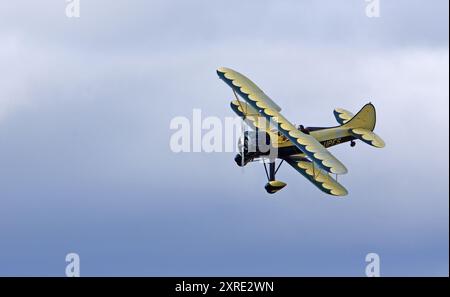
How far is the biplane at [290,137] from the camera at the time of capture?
4668 inches

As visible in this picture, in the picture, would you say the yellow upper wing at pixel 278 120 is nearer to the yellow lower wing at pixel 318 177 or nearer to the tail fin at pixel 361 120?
the yellow lower wing at pixel 318 177

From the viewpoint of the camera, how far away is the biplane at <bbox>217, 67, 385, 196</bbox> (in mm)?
118562

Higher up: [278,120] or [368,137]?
[368,137]

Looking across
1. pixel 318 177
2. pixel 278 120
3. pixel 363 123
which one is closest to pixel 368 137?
pixel 363 123

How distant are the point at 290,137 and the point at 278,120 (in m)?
2.23

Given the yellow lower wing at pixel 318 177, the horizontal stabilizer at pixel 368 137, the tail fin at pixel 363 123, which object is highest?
the tail fin at pixel 363 123

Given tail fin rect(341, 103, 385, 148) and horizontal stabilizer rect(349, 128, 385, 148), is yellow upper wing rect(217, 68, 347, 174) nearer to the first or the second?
tail fin rect(341, 103, 385, 148)

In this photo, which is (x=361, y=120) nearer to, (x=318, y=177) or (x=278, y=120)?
(x=318, y=177)

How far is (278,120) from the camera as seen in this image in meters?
121

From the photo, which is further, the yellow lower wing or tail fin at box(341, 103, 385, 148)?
tail fin at box(341, 103, 385, 148)

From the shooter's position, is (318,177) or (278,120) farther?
(318,177)

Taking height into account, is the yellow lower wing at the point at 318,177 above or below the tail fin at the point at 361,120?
below
